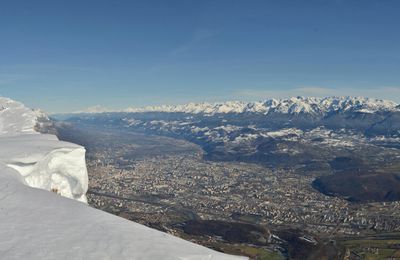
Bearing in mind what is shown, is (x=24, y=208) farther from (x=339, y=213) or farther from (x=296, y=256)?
(x=339, y=213)

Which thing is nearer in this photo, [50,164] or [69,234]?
[69,234]

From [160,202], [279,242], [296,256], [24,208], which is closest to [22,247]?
[24,208]

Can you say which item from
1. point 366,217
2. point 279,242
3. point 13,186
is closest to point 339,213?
point 366,217

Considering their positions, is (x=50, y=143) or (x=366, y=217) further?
(x=366, y=217)

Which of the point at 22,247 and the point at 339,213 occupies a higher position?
the point at 22,247

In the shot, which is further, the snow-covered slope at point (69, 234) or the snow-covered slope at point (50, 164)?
the snow-covered slope at point (50, 164)

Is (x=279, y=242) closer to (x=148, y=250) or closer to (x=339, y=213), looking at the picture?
(x=339, y=213)

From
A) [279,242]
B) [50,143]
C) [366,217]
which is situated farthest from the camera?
[366,217]

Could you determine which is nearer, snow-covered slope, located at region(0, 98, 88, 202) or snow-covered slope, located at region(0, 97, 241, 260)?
snow-covered slope, located at region(0, 97, 241, 260)

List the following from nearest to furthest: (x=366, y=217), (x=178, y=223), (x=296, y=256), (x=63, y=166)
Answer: (x=63, y=166)
(x=296, y=256)
(x=178, y=223)
(x=366, y=217)
